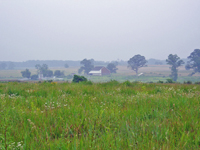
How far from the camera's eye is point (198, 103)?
463 centimetres

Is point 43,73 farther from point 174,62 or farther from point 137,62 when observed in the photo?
point 174,62

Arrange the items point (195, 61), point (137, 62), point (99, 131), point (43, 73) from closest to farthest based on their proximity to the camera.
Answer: point (99, 131) < point (195, 61) < point (137, 62) < point (43, 73)

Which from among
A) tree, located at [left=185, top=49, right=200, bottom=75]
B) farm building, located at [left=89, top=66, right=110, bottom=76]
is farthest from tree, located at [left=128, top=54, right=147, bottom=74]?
tree, located at [left=185, top=49, right=200, bottom=75]

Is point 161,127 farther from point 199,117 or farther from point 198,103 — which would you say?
point 198,103

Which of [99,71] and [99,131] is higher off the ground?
[99,71]

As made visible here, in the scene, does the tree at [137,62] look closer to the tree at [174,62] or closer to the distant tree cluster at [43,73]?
the tree at [174,62]

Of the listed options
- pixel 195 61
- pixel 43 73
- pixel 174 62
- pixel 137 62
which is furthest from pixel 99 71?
pixel 195 61

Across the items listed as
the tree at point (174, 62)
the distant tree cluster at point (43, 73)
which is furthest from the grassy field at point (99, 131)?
the distant tree cluster at point (43, 73)

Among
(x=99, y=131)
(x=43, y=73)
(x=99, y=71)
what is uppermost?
(x=99, y=71)

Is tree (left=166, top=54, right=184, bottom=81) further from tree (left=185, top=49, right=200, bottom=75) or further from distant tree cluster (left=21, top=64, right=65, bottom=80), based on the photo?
distant tree cluster (left=21, top=64, right=65, bottom=80)

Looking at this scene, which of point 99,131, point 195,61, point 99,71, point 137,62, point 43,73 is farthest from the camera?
point 99,71

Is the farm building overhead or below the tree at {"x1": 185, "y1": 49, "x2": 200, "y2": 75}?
below

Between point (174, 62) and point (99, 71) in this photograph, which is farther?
point (99, 71)

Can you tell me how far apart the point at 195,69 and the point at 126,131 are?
4508 inches
